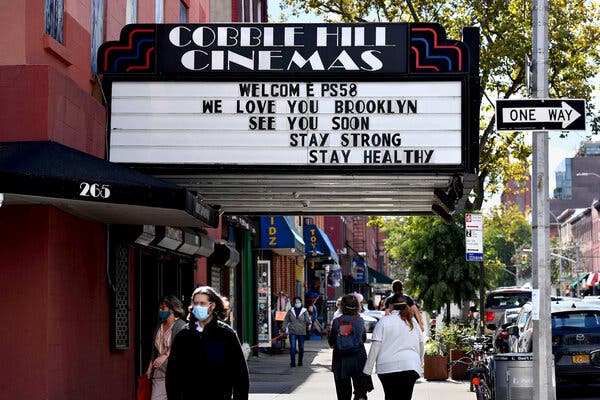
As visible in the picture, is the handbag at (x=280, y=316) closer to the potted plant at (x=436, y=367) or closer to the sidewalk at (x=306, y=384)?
the sidewalk at (x=306, y=384)

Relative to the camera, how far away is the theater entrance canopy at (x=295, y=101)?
13789 mm

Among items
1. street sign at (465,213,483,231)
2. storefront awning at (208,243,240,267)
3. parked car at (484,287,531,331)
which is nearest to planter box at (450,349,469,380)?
street sign at (465,213,483,231)

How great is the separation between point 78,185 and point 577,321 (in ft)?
33.0

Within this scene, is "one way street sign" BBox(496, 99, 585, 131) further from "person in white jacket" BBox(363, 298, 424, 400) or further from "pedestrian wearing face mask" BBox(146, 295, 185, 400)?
"pedestrian wearing face mask" BBox(146, 295, 185, 400)

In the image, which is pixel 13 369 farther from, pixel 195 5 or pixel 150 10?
pixel 195 5

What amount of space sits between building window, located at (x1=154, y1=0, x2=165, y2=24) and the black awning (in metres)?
6.15

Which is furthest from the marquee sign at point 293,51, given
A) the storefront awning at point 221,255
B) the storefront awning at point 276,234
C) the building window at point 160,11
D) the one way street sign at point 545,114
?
the storefront awning at point 276,234

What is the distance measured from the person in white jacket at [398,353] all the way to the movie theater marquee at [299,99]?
211 centimetres

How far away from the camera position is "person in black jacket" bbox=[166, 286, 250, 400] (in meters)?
8.77

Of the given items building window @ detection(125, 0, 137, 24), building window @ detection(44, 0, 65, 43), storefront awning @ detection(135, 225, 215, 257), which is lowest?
storefront awning @ detection(135, 225, 215, 257)

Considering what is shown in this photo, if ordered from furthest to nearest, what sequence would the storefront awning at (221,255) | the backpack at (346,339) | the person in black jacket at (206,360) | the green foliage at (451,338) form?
Result: the storefront awning at (221,255) → the green foliage at (451,338) → the backpack at (346,339) → the person in black jacket at (206,360)

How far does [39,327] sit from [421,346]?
14.2 ft

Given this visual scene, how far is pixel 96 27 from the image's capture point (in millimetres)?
14117

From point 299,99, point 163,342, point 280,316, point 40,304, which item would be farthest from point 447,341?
point 40,304
